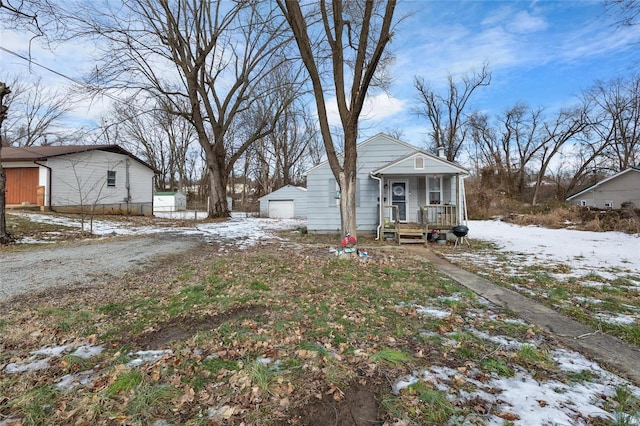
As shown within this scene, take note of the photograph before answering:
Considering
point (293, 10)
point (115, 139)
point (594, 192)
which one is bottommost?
point (594, 192)

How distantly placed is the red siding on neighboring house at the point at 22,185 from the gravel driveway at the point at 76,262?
38.4 feet

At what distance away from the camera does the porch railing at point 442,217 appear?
11500 millimetres

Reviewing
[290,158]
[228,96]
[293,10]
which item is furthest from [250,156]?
A: [293,10]

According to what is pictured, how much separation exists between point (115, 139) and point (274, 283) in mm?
43775

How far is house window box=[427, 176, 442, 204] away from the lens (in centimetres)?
1277

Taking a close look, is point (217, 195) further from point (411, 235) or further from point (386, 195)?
point (411, 235)

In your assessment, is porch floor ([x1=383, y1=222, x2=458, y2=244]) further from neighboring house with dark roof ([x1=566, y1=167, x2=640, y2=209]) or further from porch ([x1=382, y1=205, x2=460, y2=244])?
neighboring house with dark roof ([x1=566, y1=167, x2=640, y2=209])

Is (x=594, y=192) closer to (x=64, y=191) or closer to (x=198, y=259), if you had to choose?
(x=198, y=259)

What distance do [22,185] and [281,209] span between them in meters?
17.7

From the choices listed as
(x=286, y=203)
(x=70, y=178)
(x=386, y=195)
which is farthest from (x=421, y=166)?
(x=70, y=178)

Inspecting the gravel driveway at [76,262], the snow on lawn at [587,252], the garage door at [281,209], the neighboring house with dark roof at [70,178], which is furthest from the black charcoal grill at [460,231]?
the garage door at [281,209]

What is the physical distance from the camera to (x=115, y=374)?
8.38ft

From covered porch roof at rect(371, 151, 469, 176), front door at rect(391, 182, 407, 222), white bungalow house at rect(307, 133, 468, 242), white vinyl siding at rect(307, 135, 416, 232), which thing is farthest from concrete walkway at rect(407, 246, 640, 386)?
white vinyl siding at rect(307, 135, 416, 232)

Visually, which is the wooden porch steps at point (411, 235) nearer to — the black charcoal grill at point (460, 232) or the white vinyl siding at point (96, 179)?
the black charcoal grill at point (460, 232)
